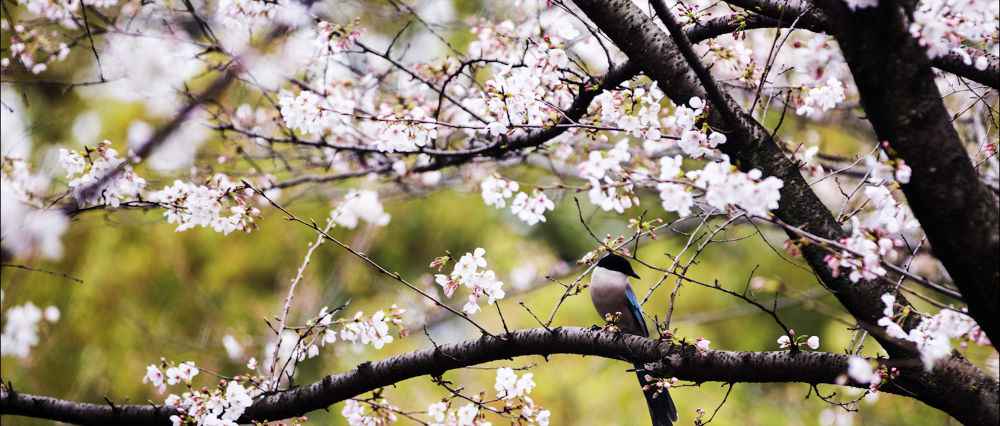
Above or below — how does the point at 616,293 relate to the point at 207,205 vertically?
above

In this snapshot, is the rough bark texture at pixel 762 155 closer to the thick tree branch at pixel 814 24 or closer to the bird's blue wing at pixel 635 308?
the thick tree branch at pixel 814 24

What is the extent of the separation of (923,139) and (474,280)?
3.96 ft

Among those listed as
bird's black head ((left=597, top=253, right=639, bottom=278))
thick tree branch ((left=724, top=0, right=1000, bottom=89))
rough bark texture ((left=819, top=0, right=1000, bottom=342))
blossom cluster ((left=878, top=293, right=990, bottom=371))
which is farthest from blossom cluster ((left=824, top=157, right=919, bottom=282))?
bird's black head ((left=597, top=253, right=639, bottom=278))

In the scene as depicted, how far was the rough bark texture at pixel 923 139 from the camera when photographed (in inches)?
63.2

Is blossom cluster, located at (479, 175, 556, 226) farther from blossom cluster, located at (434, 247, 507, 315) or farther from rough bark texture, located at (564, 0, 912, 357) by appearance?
rough bark texture, located at (564, 0, 912, 357)

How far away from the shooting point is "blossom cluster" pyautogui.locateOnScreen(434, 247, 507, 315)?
7.38 feet

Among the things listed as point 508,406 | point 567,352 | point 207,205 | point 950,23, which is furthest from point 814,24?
point 207,205

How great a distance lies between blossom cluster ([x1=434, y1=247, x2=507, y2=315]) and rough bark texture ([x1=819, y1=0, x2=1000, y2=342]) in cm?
109

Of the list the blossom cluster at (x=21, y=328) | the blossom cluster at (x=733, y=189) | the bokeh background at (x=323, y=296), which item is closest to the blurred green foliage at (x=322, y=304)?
the bokeh background at (x=323, y=296)

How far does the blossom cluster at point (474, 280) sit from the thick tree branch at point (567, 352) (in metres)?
0.12

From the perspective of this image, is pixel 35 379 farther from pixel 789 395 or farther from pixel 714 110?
pixel 789 395

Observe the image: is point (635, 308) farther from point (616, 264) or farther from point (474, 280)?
point (474, 280)

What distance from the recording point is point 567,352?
7.62 feet

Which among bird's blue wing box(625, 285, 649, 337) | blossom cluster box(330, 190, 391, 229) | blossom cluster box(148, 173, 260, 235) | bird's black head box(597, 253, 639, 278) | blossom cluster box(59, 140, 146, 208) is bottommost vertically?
blossom cluster box(148, 173, 260, 235)
